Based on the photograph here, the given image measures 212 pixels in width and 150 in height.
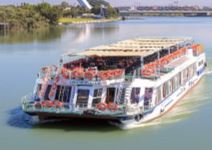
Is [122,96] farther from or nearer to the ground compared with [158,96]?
farther from the ground

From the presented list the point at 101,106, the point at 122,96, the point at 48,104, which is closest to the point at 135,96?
the point at 122,96

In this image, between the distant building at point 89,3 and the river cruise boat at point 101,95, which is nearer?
the river cruise boat at point 101,95

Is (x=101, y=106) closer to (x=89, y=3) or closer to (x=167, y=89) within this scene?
(x=167, y=89)

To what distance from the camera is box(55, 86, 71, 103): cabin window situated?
1761cm

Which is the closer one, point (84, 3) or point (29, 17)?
point (29, 17)

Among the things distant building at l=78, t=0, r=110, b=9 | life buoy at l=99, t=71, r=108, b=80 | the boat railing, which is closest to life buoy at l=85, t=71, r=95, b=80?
life buoy at l=99, t=71, r=108, b=80

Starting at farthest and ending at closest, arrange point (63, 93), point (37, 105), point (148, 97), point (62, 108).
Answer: point (148, 97), point (63, 93), point (37, 105), point (62, 108)

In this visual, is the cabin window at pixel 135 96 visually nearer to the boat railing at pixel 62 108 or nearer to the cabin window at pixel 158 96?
the boat railing at pixel 62 108

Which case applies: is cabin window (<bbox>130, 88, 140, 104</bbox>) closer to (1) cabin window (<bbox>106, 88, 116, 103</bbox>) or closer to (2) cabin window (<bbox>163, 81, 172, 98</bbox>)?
(1) cabin window (<bbox>106, 88, 116, 103</bbox>)

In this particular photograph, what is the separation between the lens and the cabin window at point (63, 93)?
57.8 ft

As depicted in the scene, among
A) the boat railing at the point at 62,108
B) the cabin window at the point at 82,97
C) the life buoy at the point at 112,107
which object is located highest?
the cabin window at the point at 82,97

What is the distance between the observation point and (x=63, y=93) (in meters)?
17.7

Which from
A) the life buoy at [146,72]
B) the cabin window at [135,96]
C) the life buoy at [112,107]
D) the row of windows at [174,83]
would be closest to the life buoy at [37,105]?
the life buoy at [112,107]

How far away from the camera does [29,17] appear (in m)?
90.4
